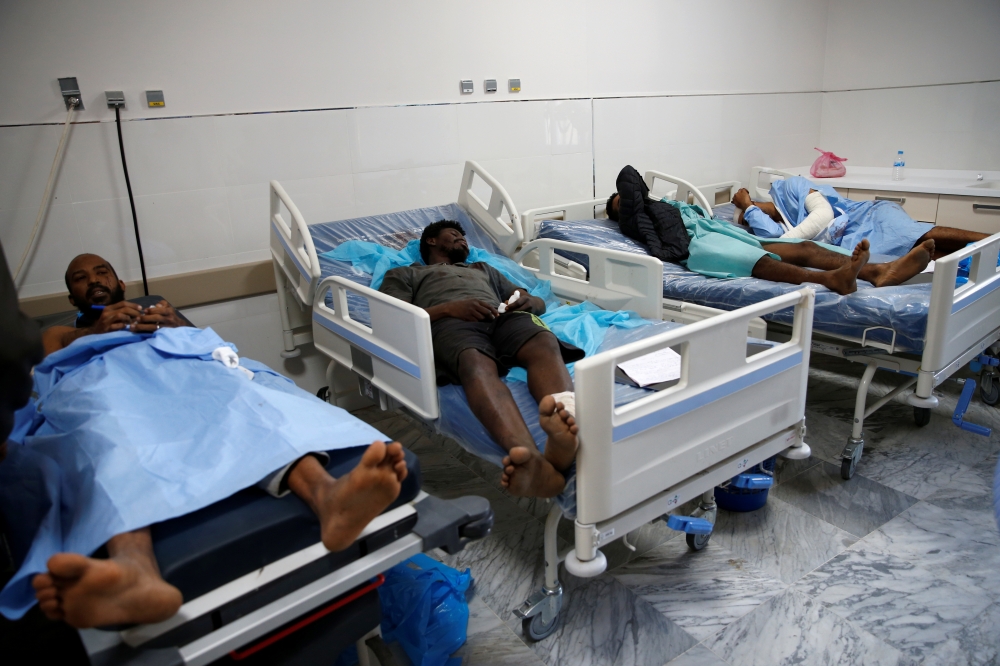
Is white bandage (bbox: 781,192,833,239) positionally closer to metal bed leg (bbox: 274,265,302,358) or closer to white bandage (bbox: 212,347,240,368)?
metal bed leg (bbox: 274,265,302,358)

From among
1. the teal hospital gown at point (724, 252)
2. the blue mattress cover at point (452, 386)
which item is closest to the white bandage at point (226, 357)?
the blue mattress cover at point (452, 386)

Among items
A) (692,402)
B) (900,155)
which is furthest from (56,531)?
(900,155)

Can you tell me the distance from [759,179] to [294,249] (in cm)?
394

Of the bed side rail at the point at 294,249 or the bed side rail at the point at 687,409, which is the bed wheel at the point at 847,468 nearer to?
the bed side rail at the point at 687,409

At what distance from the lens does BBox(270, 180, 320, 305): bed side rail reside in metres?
2.90

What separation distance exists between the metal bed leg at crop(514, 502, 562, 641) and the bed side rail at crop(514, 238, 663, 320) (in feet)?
3.72

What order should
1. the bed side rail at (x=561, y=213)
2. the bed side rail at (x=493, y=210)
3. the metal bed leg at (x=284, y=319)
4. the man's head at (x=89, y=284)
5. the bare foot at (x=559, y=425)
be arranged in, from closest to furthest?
the bare foot at (x=559, y=425) → the man's head at (x=89, y=284) → the metal bed leg at (x=284, y=319) → the bed side rail at (x=493, y=210) → the bed side rail at (x=561, y=213)

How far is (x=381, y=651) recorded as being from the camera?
1.95 m

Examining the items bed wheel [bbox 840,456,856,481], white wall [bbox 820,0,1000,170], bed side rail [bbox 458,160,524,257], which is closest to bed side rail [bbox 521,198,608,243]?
bed side rail [bbox 458,160,524,257]

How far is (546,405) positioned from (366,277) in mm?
1687

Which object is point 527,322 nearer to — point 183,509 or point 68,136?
point 183,509

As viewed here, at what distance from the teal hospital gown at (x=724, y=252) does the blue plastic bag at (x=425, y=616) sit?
2.24m

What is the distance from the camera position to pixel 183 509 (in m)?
1.43

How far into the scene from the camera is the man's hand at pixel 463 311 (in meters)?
2.63
